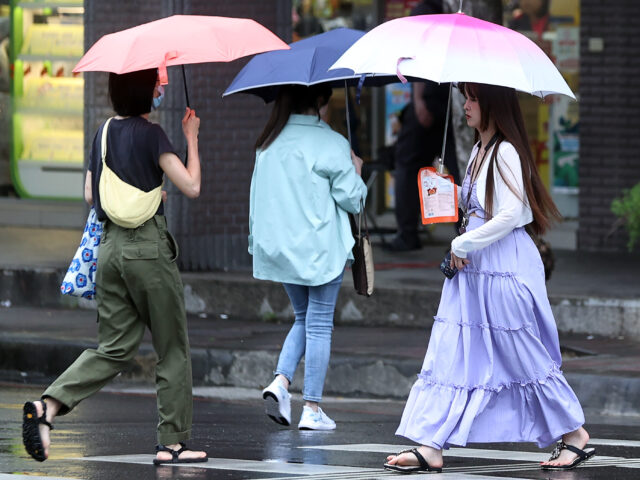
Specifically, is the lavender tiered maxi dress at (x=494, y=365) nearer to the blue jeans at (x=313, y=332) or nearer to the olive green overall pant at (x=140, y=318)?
the olive green overall pant at (x=140, y=318)

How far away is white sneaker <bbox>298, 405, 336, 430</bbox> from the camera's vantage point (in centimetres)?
816

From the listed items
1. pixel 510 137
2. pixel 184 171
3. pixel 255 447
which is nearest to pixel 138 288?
pixel 184 171

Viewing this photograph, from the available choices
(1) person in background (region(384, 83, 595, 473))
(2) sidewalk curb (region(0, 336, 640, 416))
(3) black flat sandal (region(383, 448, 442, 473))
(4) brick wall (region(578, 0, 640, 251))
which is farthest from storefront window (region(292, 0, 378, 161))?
(3) black flat sandal (region(383, 448, 442, 473))

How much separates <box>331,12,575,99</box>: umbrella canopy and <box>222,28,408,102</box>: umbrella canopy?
0.89 metres

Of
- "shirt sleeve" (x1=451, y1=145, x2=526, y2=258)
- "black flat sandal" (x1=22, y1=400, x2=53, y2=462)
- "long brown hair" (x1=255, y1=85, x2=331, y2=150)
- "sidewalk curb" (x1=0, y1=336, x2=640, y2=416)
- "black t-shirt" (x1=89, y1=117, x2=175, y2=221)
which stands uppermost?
"long brown hair" (x1=255, y1=85, x2=331, y2=150)

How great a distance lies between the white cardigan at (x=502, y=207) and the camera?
6641 millimetres

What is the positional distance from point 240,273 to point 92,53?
220 inches

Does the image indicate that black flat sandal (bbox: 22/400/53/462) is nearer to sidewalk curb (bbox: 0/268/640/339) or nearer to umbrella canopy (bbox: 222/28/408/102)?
umbrella canopy (bbox: 222/28/408/102)

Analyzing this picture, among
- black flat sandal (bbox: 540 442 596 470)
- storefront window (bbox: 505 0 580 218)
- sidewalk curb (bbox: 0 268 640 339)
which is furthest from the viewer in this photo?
storefront window (bbox: 505 0 580 218)

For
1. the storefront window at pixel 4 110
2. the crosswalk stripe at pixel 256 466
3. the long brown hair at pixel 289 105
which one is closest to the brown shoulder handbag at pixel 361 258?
the long brown hair at pixel 289 105

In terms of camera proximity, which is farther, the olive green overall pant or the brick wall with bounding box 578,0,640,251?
the brick wall with bounding box 578,0,640,251

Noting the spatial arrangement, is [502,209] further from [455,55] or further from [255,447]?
[255,447]

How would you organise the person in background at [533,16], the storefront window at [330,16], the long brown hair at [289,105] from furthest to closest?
the storefront window at [330,16], the person in background at [533,16], the long brown hair at [289,105]

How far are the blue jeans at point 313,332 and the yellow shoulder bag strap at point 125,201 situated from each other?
5.17ft
